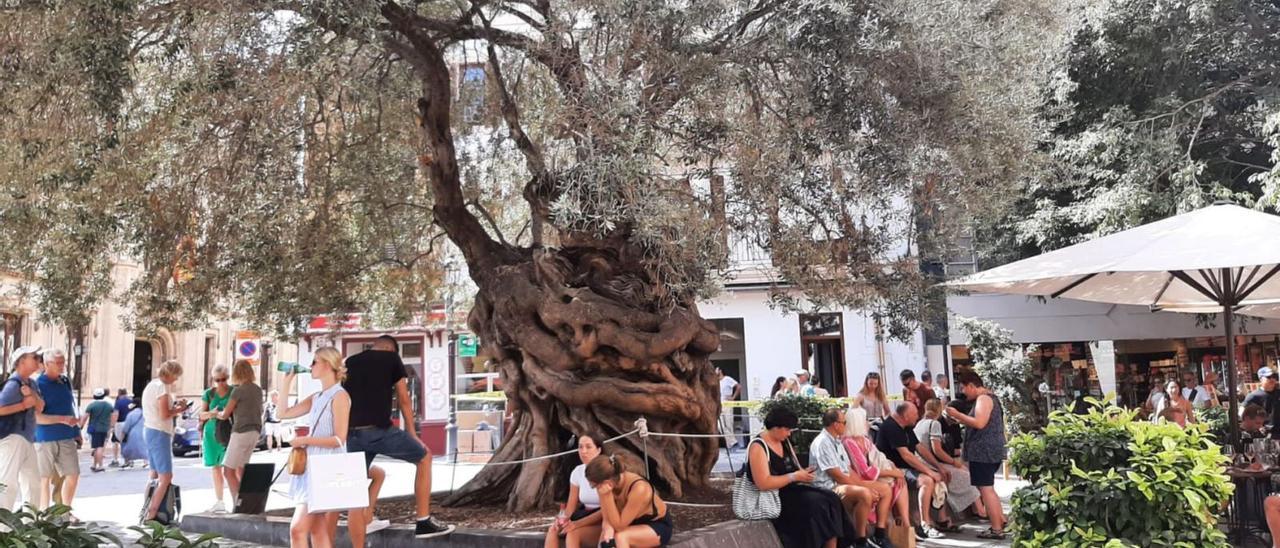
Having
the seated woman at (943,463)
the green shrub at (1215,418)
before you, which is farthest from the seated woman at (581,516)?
the green shrub at (1215,418)

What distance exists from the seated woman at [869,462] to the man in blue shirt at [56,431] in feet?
23.9

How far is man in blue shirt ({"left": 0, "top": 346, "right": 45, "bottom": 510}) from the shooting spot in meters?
8.49

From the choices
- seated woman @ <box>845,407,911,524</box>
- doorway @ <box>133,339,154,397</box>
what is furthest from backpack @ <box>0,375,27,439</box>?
doorway @ <box>133,339,154,397</box>

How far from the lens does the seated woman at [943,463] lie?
32.8ft

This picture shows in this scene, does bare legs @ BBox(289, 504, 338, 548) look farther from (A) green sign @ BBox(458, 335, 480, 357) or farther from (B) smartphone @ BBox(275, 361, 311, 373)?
(A) green sign @ BBox(458, 335, 480, 357)

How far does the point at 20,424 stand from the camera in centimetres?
868

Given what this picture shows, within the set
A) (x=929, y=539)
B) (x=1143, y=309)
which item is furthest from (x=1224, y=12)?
(x=929, y=539)

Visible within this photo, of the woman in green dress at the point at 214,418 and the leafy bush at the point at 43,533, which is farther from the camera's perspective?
the woman in green dress at the point at 214,418

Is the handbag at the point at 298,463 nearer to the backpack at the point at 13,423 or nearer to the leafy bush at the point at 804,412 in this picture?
the backpack at the point at 13,423

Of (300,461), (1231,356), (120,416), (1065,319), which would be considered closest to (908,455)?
(1231,356)

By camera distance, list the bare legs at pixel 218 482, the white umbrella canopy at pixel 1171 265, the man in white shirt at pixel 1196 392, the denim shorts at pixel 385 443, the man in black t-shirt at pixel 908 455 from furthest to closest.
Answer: the man in white shirt at pixel 1196 392, the bare legs at pixel 218 482, the man in black t-shirt at pixel 908 455, the denim shorts at pixel 385 443, the white umbrella canopy at pixel 1171 265

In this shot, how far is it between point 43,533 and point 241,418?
721 cm

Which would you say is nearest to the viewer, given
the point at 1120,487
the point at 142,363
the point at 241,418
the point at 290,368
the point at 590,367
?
the point at 1120,487

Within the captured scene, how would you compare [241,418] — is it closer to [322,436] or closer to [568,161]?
[322,436]
